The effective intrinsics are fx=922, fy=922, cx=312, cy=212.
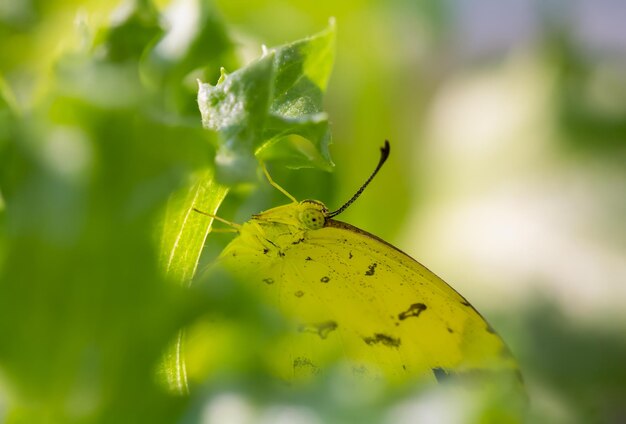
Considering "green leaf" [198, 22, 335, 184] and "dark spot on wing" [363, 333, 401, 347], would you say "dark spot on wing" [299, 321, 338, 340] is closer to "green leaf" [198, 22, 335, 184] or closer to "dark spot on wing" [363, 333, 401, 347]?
"dark spot on wing" [363, 333, 401, 347]

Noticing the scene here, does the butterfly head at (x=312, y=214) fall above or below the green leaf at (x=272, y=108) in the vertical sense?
below

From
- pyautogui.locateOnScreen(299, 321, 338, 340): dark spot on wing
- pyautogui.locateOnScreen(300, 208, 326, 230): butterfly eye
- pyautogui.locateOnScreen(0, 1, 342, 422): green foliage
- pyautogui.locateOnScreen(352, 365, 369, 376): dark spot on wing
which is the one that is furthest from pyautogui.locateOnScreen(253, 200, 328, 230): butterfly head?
pyautogui.locateOnScreen(0, 1, 342, 422): green foliage

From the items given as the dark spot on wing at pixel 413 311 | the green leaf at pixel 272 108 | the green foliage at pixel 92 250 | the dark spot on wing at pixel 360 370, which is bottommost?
the dark spot on wing at pixel 413 311

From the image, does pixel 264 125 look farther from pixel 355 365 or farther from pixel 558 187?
pixel 558 187

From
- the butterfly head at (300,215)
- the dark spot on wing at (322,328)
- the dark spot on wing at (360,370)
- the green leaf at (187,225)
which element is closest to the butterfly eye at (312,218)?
the butterfly head at (300,215)

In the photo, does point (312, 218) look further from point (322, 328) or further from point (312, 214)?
point (322, 328)

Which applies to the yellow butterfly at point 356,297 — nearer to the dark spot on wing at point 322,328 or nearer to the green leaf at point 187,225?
the dark spot on wing at point 322,328

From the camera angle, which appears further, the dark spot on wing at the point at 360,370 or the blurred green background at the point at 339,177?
the dark spot on wing at the point at 360,370

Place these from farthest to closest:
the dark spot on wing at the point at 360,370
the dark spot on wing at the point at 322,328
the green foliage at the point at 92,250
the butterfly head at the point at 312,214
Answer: the butterfly head at the point at 312,214, the dark spot on wing at the point at 322,328, the dark spot on wing at the point at 360,370, the green foliage at the point at 92,250

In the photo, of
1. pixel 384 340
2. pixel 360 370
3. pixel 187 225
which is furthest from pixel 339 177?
pixel 187 225
